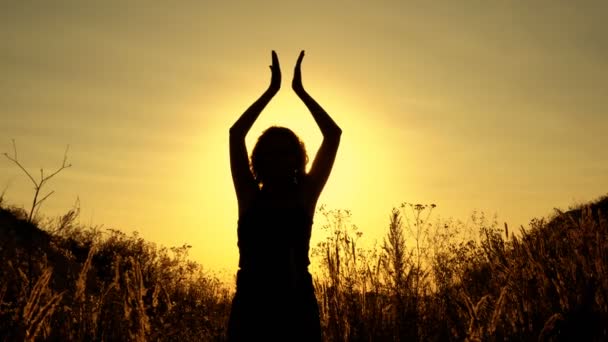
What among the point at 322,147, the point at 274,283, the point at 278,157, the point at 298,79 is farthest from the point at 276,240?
the point at 298,79

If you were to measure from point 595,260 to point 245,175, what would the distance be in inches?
101

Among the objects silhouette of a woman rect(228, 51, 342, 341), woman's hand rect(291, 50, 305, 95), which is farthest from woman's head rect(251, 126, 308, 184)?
woman's hand rect(291, 50, 305, 95)

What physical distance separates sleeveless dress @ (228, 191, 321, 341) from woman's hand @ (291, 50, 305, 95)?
Answer: 929 millimetres

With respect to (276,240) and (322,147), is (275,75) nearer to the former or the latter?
(322,147)

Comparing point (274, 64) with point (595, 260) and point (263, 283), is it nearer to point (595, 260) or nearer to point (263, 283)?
point (263, 283)

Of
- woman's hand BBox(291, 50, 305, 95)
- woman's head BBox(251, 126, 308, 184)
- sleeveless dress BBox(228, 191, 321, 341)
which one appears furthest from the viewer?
woman's hand BBox(291, 50, 305, 95)

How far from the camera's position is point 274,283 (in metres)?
2.51

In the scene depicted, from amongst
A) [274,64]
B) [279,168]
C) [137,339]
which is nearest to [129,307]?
[137,339]

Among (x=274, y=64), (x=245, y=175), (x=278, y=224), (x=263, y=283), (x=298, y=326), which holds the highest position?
(x=274, y=64)

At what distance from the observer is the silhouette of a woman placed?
2506mm

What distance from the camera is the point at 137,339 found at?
3.15 metres

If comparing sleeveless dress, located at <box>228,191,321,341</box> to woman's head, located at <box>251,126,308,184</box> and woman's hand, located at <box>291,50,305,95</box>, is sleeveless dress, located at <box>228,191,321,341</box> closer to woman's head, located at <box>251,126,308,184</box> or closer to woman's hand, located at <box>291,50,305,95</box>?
woman's head, located at <box>251,126,308,184</box>

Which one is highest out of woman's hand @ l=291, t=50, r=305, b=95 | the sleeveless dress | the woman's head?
woman's hand @ l=291, t=50, r=305, b=95

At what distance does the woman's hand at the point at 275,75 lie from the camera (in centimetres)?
326
